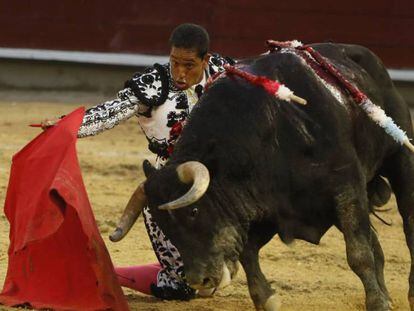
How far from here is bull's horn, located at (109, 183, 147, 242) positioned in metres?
3.89

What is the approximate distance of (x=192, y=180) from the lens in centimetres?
369

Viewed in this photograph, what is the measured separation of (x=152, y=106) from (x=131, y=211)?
53 cm

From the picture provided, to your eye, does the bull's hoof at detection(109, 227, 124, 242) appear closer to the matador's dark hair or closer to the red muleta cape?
the red muleta cape

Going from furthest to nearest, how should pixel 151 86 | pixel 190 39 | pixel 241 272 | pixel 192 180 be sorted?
pixel 241 272 < pixel 151 86 < pixel 190 39 < pixel 192 180

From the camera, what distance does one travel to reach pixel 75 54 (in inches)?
378

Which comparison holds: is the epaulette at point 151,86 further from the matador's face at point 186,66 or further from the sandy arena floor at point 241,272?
the sandy arena floor at point 241,272

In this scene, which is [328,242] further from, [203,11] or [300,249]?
[203,11]

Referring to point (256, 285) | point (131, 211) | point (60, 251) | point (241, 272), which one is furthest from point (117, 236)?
point (241, 272)

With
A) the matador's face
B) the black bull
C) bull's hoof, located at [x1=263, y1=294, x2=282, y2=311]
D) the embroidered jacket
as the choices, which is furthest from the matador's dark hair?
bull's hoof, located at [x1=263, y1=294, x2=282, y2=311]

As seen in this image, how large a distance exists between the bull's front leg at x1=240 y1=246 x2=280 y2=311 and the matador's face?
650 millimetres

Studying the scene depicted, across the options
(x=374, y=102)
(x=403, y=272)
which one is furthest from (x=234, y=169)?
(x=403, y=272)

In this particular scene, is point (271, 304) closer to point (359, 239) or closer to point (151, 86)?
point (359, 239)

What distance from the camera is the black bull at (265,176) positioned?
3.78 meters

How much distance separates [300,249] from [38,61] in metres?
4.54
